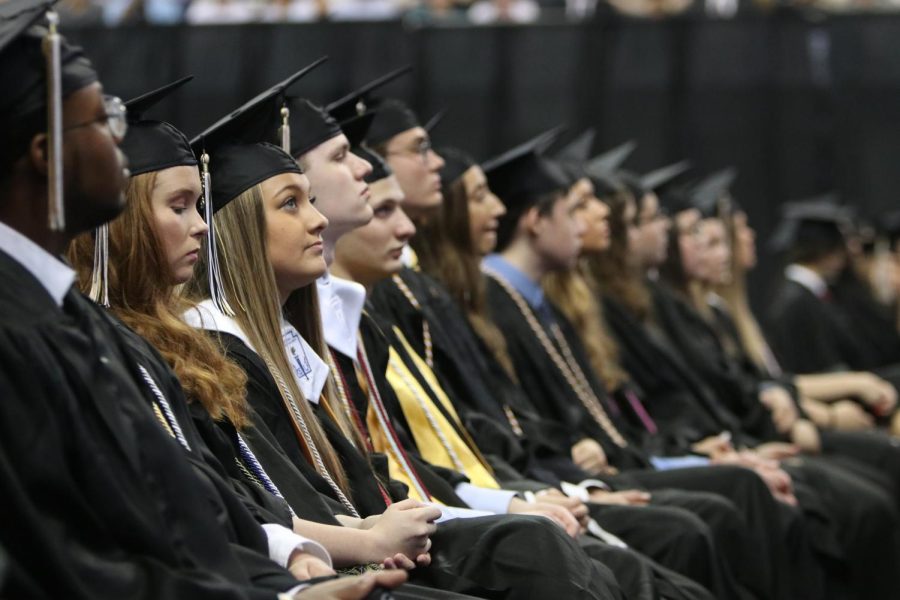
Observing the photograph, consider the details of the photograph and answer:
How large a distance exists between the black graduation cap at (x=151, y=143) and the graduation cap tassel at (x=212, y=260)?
0.14 m

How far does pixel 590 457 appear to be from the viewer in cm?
513

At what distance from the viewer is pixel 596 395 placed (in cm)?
574

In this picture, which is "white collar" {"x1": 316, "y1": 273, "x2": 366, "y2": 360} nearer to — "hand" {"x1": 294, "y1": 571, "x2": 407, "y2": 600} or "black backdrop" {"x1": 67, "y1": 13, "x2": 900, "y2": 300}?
"hand" {"x1": 294, "y1": 571, "x2": 407, "y2": 600}

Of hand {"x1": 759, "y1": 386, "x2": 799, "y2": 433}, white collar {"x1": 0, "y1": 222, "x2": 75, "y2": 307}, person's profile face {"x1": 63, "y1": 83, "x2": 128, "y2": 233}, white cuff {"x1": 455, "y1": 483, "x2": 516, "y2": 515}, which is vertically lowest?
hand {"x1": 759, "y1": 386, "x2": 799, "y2": 433}

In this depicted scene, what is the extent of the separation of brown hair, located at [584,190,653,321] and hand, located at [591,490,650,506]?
6.49ft

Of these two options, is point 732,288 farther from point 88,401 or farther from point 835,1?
point 88,401

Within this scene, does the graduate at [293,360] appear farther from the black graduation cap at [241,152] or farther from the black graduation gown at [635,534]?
the black graduation gown at [635,534]

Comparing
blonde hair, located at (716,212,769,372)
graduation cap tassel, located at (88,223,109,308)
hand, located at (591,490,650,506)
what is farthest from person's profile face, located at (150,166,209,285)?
blonde hair, located at (716,212,769,372)

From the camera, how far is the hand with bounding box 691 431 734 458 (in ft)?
19.5

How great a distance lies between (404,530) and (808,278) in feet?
19.6

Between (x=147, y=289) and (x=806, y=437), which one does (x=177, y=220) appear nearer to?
(x=147, y=289)

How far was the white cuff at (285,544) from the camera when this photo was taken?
277 centimetres

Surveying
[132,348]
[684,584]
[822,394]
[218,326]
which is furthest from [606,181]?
[132,348]

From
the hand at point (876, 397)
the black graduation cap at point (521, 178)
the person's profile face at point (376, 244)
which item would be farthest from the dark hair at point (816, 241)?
the person's profile face at point (376, 244)
